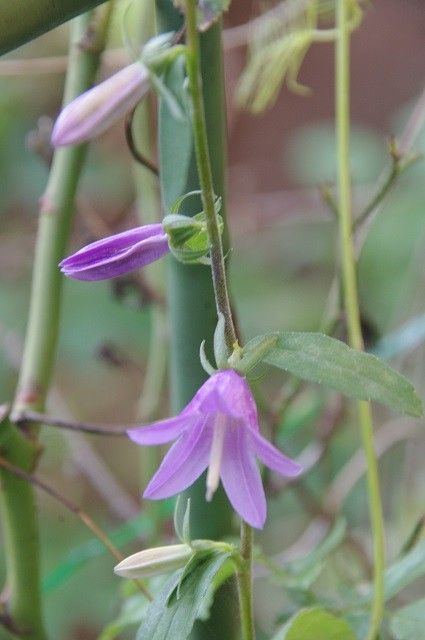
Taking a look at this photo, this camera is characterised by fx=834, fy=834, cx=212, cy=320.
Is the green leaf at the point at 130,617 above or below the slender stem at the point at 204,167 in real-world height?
below

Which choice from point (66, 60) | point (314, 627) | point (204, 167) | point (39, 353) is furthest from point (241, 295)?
point (204, 167)

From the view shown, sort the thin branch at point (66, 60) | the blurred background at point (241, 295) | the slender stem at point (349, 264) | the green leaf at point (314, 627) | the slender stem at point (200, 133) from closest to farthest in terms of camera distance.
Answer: the slender stem at point (200, 133), the green leaf at point (314, 627), the slender stem at point (349, 264), the thin branch at point (66, 60), the blurred background at point (241, 295)

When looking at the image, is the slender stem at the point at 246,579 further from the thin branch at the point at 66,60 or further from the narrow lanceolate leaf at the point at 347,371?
the thin branch at the point at 66,60

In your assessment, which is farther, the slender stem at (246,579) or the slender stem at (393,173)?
the slender stem at (393,173)

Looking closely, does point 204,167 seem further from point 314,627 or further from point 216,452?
point 314,627

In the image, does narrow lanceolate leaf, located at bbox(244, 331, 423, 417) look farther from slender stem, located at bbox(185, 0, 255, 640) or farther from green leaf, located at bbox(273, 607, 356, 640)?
green leaf, located at bbox(273, 607, 356, 640)

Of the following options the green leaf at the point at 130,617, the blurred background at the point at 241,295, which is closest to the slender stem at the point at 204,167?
the green leaf at the point at 130,617

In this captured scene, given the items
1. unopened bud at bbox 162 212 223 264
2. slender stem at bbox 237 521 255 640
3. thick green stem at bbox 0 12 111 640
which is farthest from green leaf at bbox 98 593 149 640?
unopened bud at bbox 162 212 223 264
